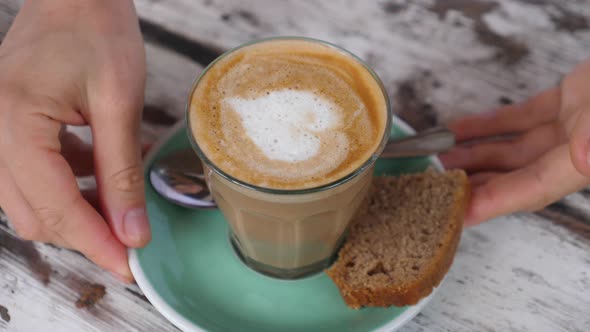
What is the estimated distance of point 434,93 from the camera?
1.71 meters

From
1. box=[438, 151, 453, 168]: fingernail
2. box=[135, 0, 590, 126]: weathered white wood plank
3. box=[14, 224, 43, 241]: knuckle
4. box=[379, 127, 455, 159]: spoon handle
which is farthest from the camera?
box=[135, 0, 590, 126]: weathered white wood plank

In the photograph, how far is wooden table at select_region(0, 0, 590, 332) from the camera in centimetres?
131

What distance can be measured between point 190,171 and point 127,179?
0.24 metres

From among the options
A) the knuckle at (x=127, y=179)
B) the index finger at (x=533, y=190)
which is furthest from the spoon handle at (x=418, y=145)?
the knuckle at (x=127, y=179)

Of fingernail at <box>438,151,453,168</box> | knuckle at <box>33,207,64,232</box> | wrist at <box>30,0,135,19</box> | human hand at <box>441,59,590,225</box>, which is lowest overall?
fingernail at <box>438,151,453,168</box>

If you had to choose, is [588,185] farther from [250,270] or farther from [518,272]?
[250,270]

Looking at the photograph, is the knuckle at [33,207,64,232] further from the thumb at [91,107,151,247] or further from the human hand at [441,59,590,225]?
the human hand at [441,59,590,225]

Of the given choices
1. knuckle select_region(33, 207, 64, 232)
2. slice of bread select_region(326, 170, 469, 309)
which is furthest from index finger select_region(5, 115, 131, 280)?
slice of bread select_region(326, 170, 469, 309)

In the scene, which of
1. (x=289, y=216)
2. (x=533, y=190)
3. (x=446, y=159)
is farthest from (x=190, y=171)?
(x=533, y=190)

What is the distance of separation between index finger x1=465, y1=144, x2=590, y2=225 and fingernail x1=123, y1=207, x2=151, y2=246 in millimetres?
711

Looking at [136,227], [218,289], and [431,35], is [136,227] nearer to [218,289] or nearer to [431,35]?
[218,289]

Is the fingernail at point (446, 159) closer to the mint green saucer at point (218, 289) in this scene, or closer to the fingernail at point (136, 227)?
the mint green saucer at point (218, 289)

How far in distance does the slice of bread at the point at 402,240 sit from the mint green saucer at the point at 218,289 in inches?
1.8

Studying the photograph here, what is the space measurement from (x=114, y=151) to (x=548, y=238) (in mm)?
984
